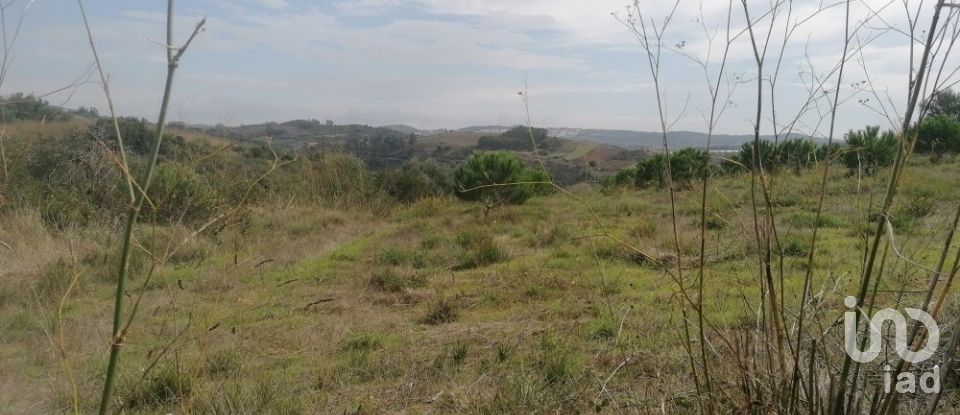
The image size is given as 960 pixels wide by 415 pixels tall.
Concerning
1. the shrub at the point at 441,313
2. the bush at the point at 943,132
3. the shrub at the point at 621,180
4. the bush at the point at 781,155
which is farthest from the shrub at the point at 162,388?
the bush at the point at 943,132

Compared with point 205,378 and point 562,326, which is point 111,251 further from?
point 562,326

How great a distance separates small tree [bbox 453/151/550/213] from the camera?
1006 centimetres

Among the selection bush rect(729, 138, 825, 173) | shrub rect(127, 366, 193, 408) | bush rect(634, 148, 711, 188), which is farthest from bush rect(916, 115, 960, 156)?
shrub rect(127, 366, 193, 408)

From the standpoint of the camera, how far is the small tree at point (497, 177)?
10062mm

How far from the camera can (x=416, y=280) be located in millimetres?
5355

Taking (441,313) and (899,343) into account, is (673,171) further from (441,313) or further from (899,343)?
(899,343)

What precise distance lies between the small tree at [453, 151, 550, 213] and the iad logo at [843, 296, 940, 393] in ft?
25.7

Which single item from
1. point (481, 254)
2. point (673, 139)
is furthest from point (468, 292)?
point (673, 139)

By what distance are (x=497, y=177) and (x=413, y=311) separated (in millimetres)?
6012

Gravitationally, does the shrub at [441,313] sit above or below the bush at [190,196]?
below

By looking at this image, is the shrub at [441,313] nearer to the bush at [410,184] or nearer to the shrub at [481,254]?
the shrub at [481,254]

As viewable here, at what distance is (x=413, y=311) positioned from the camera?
4.54 metres

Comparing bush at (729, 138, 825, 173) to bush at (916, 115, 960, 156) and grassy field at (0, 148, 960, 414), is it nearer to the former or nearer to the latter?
grassy field at (0, 148, 960, 414)

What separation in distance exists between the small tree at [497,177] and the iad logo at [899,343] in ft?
25.7
